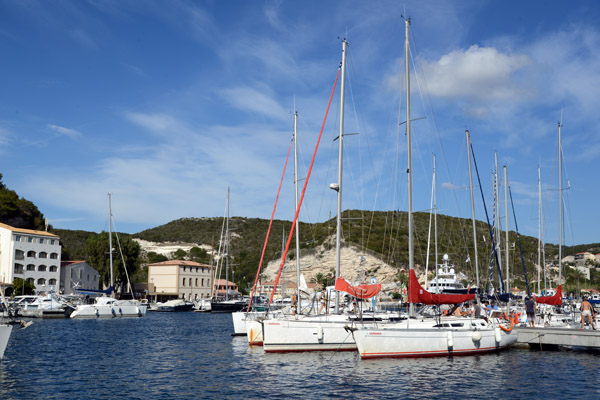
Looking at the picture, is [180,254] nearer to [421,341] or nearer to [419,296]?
[419,296]

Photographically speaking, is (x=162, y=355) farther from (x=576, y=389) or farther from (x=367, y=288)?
(x=576, y=389)

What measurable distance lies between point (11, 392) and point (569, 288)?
119m

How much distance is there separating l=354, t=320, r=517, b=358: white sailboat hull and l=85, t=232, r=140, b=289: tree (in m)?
90.0

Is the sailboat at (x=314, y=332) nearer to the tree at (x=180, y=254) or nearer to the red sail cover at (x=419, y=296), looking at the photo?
the red sail cover at (x=419, y=296)

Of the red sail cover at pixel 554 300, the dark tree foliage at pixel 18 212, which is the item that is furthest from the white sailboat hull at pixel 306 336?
the dark tree foliage at pixel 18 212

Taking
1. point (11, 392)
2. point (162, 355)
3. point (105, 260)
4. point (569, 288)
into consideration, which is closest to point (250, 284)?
point (105, 260)

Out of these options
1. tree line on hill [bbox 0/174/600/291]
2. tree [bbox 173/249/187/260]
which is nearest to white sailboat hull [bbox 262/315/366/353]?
tree line on hill [bbox 0/174/600/291]

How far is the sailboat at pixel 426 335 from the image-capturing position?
26016mm

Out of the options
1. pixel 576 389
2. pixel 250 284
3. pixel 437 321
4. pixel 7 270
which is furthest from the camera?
pixel 250 284

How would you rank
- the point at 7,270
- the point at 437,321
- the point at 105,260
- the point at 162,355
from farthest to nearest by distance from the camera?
1. the point at 105,260
2. the point at 7,270
3. the point at 162,355
4. the point at 437,321

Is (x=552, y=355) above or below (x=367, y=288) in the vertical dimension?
below

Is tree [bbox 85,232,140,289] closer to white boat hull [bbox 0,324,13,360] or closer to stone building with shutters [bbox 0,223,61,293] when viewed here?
stone building with shutters [bbox 0,223,61,293]

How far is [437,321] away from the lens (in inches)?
1097

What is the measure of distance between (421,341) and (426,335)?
40 centimetres
